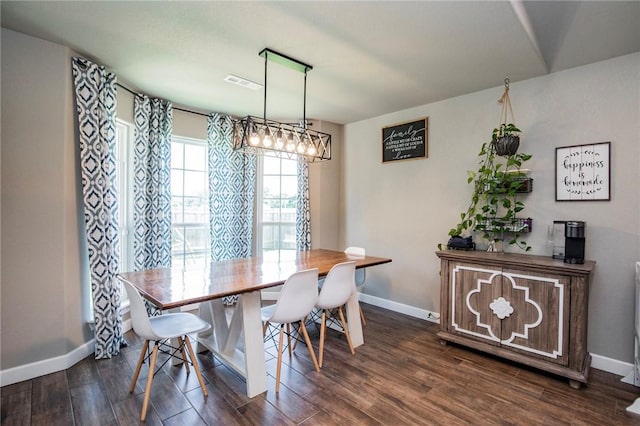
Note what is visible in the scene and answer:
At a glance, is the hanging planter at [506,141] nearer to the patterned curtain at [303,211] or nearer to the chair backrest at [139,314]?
the patterned curtain at [303,211]

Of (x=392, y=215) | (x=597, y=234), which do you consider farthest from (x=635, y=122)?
(x=392, y=215)

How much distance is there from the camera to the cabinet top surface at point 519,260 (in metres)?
2.30

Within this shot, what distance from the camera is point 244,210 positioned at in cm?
427

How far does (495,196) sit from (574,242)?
0.78 metres

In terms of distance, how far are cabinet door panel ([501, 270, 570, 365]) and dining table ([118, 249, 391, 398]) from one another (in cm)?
123

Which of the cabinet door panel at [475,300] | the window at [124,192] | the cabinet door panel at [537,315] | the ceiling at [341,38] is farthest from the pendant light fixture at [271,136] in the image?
the cabinet door panel at [537,315]

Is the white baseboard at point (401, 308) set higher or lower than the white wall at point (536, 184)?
lower

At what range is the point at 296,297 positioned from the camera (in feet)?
7.54

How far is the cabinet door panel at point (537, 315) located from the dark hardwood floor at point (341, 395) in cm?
22

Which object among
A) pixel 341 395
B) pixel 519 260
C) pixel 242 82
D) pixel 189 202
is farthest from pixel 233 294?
pixel 189 202

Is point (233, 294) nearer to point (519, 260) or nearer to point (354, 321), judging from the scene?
point (354, 321)

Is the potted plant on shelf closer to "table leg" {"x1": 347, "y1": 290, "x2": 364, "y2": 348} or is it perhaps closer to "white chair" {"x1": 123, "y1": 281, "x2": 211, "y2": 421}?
"table leg" {"x1": 347, "y1": 290, "x2": 364, "y2": 348}

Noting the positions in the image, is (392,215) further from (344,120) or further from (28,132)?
(28,132)

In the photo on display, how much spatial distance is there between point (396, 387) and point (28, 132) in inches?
131
